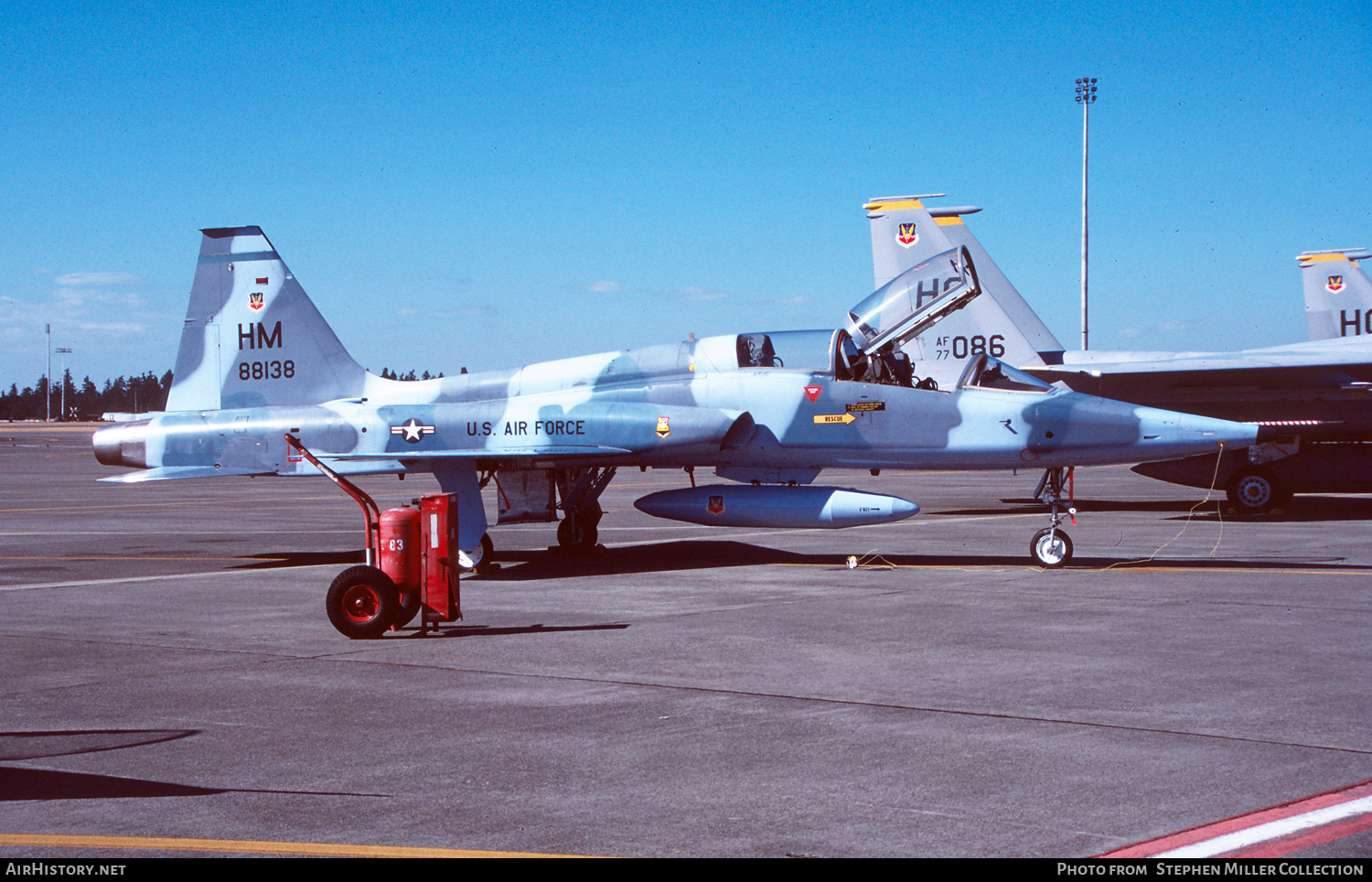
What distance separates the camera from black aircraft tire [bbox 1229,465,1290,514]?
21.5 m

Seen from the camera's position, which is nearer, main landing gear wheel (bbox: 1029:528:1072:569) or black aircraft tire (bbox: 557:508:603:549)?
main landing gear wheel (bbox: 1029:528:1072:569)

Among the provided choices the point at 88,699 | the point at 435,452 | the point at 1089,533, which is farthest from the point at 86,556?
the point at 1089,533

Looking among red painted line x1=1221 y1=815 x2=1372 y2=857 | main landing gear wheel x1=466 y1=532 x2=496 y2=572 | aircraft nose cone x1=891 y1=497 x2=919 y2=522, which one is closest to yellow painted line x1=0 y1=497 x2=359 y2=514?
main landing gear wheel x1=466 y1=532 x2=496 y2=572

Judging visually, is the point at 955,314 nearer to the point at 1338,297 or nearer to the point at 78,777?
the point at 1338,297

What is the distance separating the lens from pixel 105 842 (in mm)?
4547

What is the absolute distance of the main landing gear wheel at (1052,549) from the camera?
1347 cm

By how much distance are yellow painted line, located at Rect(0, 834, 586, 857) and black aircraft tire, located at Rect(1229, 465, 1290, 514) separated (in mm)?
20125

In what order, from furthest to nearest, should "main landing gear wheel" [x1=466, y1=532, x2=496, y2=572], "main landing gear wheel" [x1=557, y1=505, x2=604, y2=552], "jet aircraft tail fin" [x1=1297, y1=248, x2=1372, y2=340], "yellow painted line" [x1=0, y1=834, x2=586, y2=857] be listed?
"jet aircraft tail fin" [x1=1297, y1=248, x2=1372, y2=340] < "main landing gear wheel" [x1=557, y1=505, x2=604, y2=552] < "main landing gear wheel" [x1=466, y1=532, x2=496, y2=572] < "yellow painted line" [x1=0, y1=834, x2=586, y2=857]

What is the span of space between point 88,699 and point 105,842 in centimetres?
301

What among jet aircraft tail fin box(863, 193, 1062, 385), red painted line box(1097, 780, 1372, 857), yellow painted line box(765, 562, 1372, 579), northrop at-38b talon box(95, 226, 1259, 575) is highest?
jet aircraft tail fin box(863, 193, 1062, 385)

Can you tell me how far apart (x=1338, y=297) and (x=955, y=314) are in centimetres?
1381

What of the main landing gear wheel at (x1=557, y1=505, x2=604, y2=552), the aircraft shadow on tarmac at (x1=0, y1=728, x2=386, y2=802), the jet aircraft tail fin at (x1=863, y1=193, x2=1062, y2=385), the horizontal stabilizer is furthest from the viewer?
the jet aircraft tail fin at (x1=863, y1=193, x2=1062, y2=385)

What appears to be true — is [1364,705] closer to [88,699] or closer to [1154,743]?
[1154,743]

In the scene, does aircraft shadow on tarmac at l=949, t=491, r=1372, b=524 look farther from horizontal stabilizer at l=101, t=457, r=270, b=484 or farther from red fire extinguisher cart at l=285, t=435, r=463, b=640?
red fire extinguisher cart at l=285, t=435, r=463, b=640
